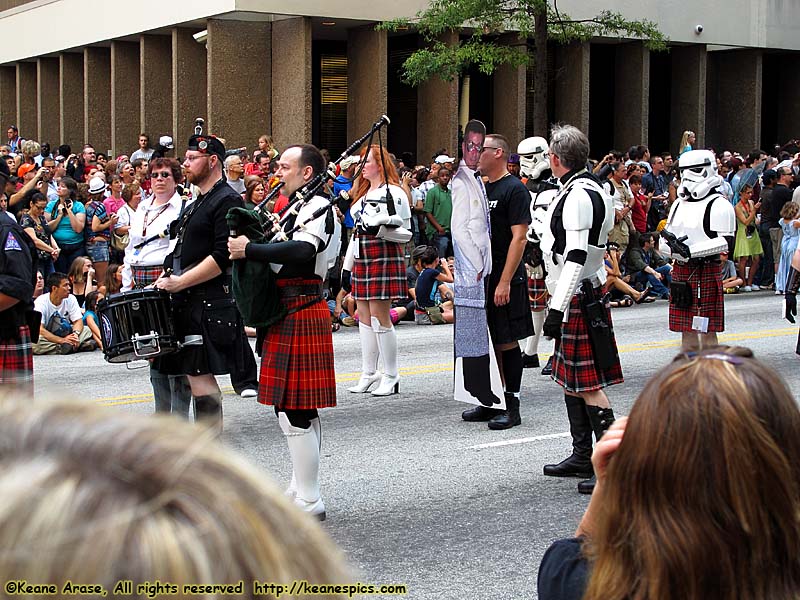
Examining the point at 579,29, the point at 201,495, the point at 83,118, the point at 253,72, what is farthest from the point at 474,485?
the point at 83,118

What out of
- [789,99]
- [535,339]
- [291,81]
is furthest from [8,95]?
[535,339]

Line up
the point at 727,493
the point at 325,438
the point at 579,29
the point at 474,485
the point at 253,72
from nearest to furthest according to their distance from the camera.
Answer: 1. the point at 727,493
2. the point at 474,485
3. the point at 325,438
4. the point at 579,29
5. the point at 253,72

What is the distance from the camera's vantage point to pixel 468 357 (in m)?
8.45

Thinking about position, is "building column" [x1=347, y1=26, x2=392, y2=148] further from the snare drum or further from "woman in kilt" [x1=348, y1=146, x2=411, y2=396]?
the snare drum

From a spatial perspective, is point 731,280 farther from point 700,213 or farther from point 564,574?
point 564,574

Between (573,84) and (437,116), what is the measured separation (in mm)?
4592

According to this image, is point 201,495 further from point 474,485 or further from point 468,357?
point 468,357

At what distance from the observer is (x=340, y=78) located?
29625 mm

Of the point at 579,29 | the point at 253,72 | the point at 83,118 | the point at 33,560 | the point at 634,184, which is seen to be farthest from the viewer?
the point at 83,118

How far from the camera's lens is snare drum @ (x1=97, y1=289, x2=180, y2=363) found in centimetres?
646

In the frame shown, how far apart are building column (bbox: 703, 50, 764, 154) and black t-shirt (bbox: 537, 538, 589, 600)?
3418cm

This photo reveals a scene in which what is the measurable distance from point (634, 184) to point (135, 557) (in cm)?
1916

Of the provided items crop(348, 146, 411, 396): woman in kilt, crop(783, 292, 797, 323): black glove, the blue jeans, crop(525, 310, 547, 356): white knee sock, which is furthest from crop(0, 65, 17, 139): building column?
crop(783, 292, 797, 323): black glove

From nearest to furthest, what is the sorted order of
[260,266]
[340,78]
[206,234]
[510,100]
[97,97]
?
[260,266]
[206,234]
[510,100]
[340,78]
[97,97]
